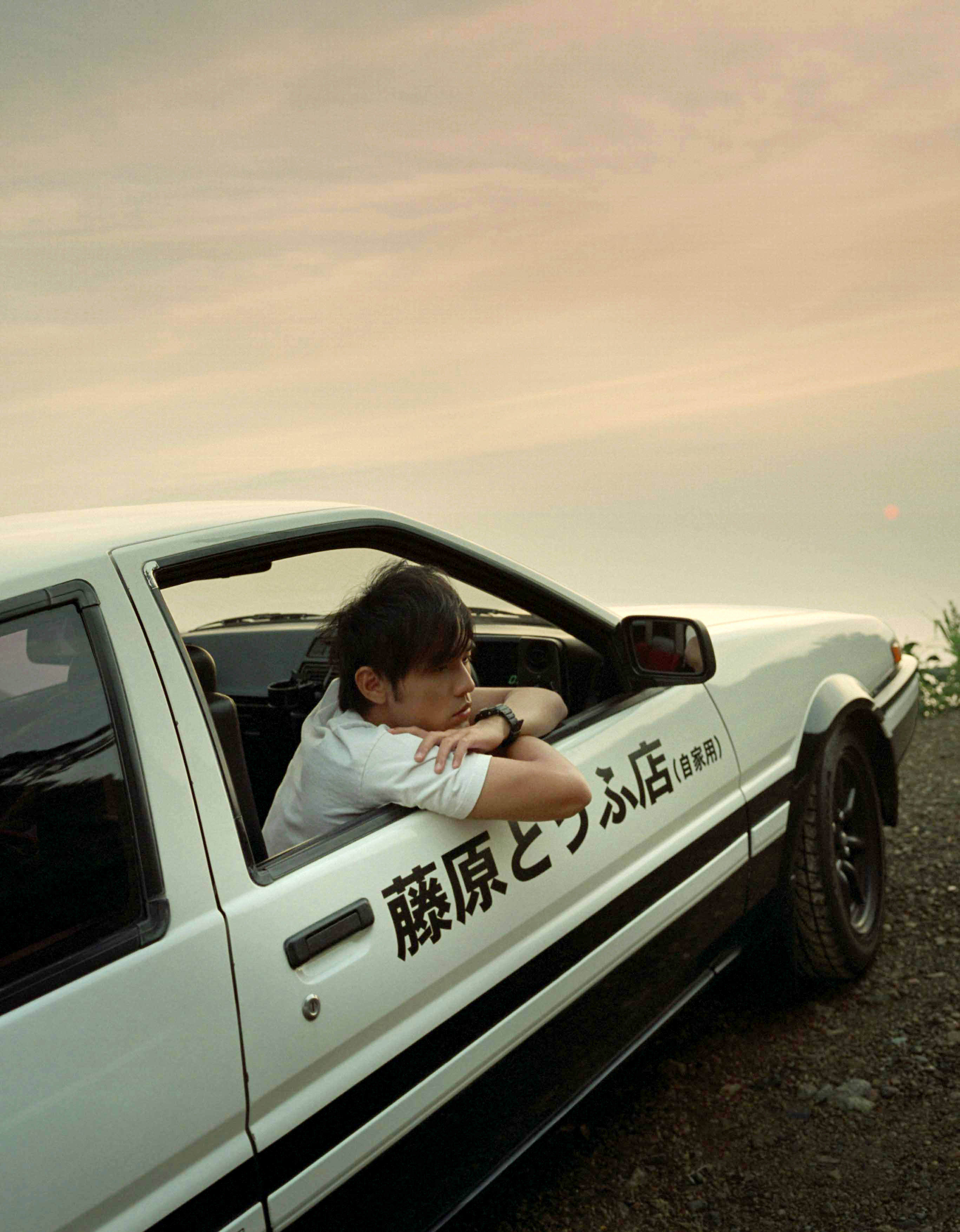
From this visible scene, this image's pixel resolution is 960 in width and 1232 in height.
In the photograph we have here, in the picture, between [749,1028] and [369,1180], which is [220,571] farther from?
[749,1028]

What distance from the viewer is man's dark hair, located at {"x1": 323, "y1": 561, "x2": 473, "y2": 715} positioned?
6.17 feet

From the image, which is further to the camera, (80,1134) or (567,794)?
(567,794)

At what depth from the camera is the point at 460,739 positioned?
1825mm

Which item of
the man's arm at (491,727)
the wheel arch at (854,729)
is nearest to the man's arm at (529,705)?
the man's arm at (491,727)

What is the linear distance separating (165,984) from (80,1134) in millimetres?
192

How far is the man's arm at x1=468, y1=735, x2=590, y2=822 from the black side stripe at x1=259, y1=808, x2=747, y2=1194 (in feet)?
0.96

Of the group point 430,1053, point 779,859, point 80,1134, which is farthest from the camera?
Result: point 779,859

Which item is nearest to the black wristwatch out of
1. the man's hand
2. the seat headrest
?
the man's hand

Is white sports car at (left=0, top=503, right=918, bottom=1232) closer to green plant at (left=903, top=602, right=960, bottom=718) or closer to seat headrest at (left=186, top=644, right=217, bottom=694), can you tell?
seat headrest at (left=186, top=644, right=217, bottom=694)

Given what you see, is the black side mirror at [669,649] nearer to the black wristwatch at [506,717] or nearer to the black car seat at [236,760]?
the black wristwatch at [506,717]

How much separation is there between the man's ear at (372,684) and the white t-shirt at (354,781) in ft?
0.17

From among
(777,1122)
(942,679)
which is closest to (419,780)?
(777,1122)

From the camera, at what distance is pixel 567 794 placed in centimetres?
186

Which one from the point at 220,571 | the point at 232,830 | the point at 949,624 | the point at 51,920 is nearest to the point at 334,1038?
the point at 232,830
